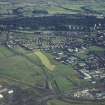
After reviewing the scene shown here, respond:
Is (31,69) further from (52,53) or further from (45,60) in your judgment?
(52,53)

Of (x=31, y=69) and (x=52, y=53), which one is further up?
(x=31, y=69)

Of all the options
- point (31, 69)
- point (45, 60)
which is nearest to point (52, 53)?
point (45, 60)

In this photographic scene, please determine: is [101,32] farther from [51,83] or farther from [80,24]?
[51,83]

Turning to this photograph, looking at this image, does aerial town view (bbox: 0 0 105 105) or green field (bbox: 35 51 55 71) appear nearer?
aerial town view (bbox: 0 0 105 105)

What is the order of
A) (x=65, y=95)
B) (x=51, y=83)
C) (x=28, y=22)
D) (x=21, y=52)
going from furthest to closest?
(x=28, y=22), (x=21, y=52), (x=51, y=83), (x=65, y=95)

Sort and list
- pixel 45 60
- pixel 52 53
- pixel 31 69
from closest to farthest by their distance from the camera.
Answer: pixel 31 69 < pixel 45 60 < pixel 52 53

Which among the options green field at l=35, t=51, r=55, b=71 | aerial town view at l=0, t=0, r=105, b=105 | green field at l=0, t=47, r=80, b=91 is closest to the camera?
aerial town view at l=0, t=0, r=105, b=105

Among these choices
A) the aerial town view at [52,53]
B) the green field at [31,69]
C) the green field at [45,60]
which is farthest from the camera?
the green field at [45,60]

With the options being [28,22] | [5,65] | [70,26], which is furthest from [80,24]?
[5,65]
